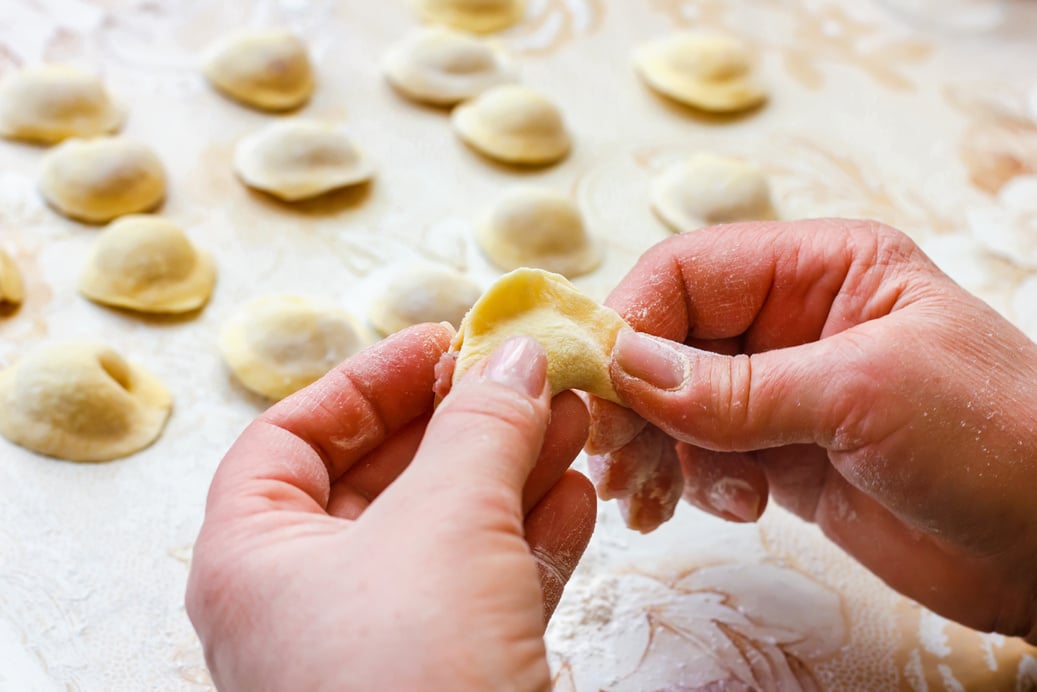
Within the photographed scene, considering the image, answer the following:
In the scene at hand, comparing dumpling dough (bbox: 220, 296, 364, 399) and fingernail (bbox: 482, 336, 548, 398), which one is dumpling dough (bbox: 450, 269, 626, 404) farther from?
dumpling dough (bbox: 220, 296, 364, 399)

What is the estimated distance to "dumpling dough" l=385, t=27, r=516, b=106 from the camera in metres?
1.53

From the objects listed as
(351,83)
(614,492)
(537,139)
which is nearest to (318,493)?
(614,492)

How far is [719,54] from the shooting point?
5.25 ft

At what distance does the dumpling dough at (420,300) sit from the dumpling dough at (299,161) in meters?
0.22

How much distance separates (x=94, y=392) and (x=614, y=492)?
0.58 metres

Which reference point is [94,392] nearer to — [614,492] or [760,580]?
[614,492]

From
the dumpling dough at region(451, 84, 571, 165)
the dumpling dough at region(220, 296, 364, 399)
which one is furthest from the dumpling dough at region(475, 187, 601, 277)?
the dumpling dough at region(220, 296, 364, 399)

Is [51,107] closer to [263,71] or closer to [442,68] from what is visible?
[263,71]

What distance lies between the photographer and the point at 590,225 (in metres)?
1.39

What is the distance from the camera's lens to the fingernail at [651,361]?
0.78 m

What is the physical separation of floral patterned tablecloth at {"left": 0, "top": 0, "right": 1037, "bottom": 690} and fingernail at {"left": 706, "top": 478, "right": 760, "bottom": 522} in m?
0.07

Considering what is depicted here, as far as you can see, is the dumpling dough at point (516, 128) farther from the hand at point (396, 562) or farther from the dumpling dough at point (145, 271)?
the hand at point (396, 562)

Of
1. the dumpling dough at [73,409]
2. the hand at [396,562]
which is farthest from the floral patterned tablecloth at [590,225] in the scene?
the hand at [396,562]

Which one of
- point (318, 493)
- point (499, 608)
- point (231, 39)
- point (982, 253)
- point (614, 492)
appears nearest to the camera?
point (499, 608)
